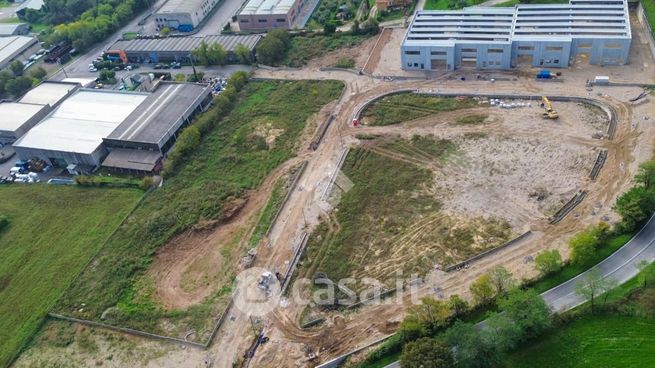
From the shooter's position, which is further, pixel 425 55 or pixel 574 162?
pixel 425 55

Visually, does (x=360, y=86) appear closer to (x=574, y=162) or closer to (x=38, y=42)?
(x=574, y=162)

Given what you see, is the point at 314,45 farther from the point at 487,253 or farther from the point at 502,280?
the point at 502,280

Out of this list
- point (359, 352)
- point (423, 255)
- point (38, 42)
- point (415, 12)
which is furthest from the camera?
point (38, 42)

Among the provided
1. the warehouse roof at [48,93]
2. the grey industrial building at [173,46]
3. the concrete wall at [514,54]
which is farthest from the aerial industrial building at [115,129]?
the concrete wall at [514,54]

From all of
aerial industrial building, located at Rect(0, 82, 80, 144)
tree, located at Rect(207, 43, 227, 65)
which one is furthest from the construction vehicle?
aerial industrial building, located at Rect(0, 82, 80, 144)

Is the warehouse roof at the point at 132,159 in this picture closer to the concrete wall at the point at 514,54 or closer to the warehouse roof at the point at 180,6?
the concrete wall at the point at 514,54

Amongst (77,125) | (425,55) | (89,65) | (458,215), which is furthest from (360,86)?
(89,65)

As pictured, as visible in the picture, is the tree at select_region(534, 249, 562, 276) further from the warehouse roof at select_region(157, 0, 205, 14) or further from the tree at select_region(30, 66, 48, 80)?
the tree at select_region(30, 66, 48, 80)
